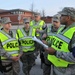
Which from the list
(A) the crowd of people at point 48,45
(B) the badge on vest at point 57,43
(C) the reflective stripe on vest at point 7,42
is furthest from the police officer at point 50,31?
(C) the reflective stripe on vest at point 7,42

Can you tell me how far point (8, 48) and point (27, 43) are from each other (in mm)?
A: 1717

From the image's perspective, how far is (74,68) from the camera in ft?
14.9

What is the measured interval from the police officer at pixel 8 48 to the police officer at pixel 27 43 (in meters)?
1.43

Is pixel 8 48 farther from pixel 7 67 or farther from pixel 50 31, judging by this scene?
pixel 50 31

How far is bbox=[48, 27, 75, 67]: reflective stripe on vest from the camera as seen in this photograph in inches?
169

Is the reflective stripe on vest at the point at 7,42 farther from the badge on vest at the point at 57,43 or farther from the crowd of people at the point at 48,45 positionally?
the badge on vest at the point at 57,43

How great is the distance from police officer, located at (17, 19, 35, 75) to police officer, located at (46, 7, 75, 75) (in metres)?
3.04

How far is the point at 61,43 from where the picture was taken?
172 inches

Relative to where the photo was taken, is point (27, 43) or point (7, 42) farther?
point (27, 43)

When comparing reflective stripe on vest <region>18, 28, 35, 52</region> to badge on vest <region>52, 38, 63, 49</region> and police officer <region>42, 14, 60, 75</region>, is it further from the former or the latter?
badge on vest <region>52, 38, 63, 49</region>

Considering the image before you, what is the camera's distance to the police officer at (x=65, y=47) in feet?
13.8

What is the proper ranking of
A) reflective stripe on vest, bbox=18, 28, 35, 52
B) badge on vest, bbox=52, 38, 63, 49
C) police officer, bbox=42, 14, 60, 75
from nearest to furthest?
badge on vest, bbox=52, 38, 63, 49 < police officer, bbox=42, 14, 60, 75 < reflective stripe on vest, bbox=18, 28, 35, 52

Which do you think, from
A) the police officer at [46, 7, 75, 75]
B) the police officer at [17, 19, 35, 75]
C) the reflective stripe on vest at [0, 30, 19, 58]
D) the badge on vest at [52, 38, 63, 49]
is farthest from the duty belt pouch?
the badge on vest at [52, 38, 63, 49]

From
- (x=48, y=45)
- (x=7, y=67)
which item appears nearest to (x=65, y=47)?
(x=48, y=45)
